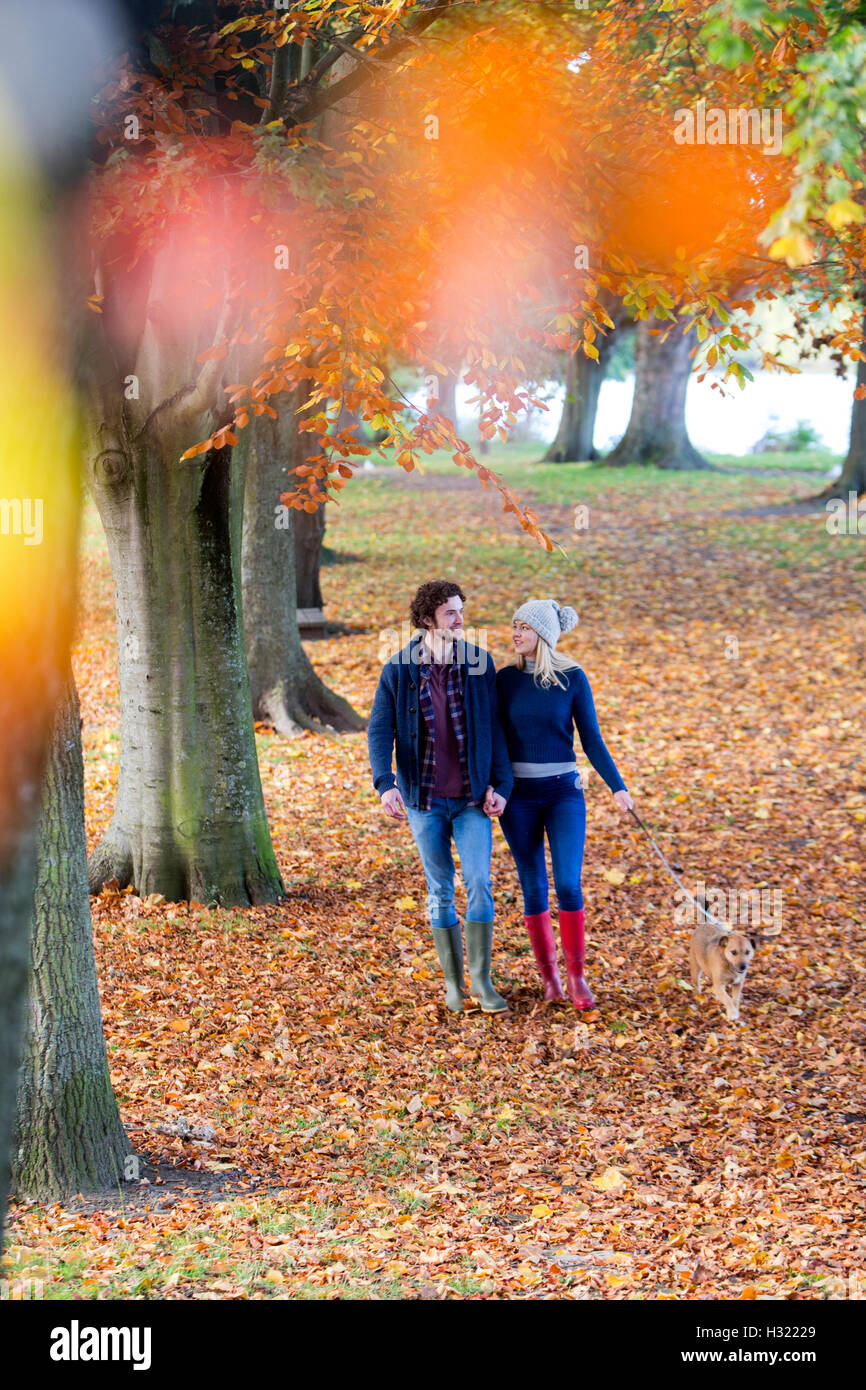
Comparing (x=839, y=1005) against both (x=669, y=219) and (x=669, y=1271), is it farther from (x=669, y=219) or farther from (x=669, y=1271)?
(x=669, y=219)

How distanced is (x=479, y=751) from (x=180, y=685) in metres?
2.40

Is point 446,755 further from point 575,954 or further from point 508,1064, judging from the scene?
point 508,1064

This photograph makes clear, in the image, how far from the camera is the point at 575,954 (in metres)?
6.59

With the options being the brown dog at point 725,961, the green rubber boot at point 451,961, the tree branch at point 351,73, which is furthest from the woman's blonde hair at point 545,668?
the tree branch at point 351,73

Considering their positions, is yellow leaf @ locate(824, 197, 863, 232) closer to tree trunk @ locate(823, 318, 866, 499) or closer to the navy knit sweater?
the navy knit sweater

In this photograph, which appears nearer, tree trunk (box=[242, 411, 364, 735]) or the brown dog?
the brown dog

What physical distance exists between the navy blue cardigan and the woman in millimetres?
142

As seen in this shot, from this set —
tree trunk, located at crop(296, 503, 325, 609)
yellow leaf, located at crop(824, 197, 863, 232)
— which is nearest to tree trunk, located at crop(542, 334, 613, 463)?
tree trunk, located at crop(296, 503, 325, 609)

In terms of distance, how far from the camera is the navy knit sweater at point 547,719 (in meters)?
6.26

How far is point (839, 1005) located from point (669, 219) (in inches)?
172

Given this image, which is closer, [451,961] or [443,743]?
[443,743]

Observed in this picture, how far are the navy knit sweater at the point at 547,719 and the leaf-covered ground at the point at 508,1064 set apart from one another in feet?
4.59

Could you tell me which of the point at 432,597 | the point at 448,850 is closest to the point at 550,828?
the point at 448,850

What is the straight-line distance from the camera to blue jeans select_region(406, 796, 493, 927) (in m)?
6.20
